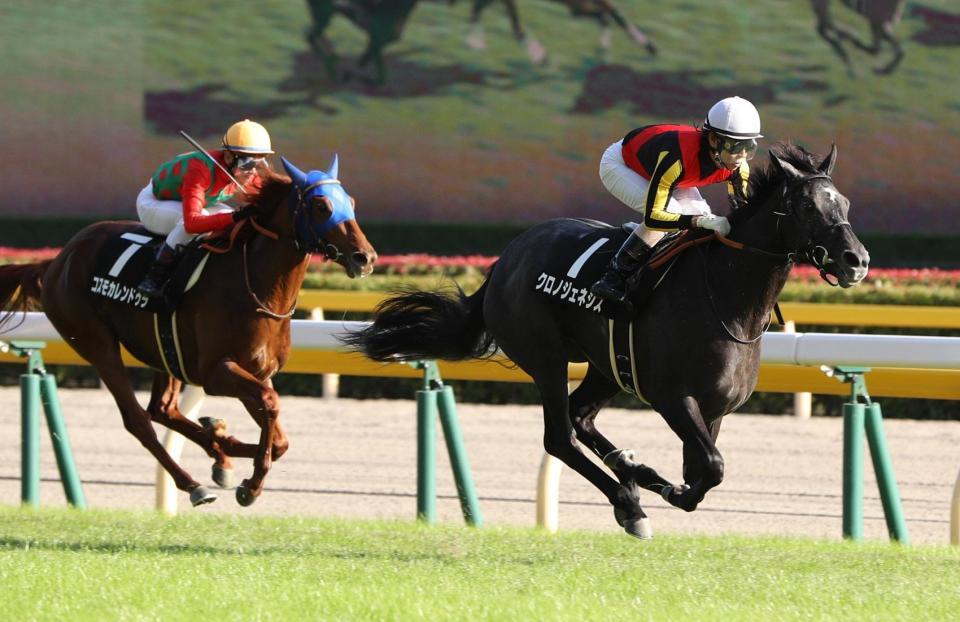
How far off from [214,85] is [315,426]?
1146 cm

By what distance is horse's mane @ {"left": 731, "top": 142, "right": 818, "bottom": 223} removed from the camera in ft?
17.2

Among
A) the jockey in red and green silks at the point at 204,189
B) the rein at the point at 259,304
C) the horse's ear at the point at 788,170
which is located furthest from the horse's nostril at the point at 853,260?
the jockey in red and green silks at the point at 204,189

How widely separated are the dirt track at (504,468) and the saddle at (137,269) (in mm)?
1067

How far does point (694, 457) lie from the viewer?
520cm

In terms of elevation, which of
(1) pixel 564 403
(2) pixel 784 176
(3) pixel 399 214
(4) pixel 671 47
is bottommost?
(3) pixel 399 214

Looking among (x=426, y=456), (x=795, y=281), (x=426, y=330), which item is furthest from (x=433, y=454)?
(x=795, y=281)

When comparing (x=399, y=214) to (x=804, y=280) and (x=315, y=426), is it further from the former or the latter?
(x=315, y=426)

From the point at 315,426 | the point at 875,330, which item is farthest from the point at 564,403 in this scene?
the point at 875,330

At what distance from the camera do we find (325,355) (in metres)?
7.64

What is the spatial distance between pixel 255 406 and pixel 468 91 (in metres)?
13.6

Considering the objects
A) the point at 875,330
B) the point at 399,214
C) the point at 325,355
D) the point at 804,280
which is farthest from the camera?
the point at 399,214

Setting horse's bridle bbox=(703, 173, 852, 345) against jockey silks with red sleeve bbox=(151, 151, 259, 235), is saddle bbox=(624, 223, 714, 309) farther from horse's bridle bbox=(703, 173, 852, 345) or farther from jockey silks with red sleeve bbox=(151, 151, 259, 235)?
jockey silks with red sleeve bbox=(151, 151, 259, 235)

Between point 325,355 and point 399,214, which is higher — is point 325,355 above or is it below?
above

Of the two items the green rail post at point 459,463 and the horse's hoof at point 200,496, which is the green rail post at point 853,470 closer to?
the green rail post at point 459,463
